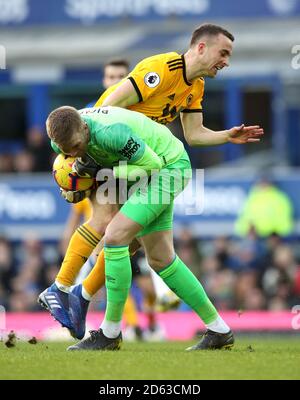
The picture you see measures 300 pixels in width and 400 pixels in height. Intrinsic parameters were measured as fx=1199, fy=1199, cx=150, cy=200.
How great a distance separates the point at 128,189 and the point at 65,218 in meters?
10.6

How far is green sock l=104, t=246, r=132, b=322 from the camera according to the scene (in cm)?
828

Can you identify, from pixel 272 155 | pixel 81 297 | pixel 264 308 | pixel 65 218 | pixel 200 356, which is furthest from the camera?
pixel 272 155

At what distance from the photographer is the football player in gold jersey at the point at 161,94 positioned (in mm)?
8898

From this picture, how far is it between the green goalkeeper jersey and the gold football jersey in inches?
16.9

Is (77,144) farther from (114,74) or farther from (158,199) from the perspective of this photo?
(114,74)

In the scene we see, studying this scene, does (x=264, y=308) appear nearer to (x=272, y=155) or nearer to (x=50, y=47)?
(x=272, y=155)

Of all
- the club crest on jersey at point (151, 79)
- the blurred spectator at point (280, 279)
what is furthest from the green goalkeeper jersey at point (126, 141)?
the blurred spectator at point (280, 279)

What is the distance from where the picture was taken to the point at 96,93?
21500 mm

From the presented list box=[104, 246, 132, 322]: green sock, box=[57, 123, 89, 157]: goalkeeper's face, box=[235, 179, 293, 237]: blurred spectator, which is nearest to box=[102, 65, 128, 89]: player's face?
box=[57, 123, 89, 157]: goalkeeper's face

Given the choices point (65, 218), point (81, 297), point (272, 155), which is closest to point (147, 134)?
point (81, 297)

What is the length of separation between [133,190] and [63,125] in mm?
823

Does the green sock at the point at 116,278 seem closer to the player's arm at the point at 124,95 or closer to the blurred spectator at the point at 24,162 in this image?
the player's arm at the point at 124,95

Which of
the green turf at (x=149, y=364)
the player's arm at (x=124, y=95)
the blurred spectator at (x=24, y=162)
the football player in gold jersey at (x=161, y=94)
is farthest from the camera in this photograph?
the blurred spectator at (x=24, y=162)

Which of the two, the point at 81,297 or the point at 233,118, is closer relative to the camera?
the point at 81,297
